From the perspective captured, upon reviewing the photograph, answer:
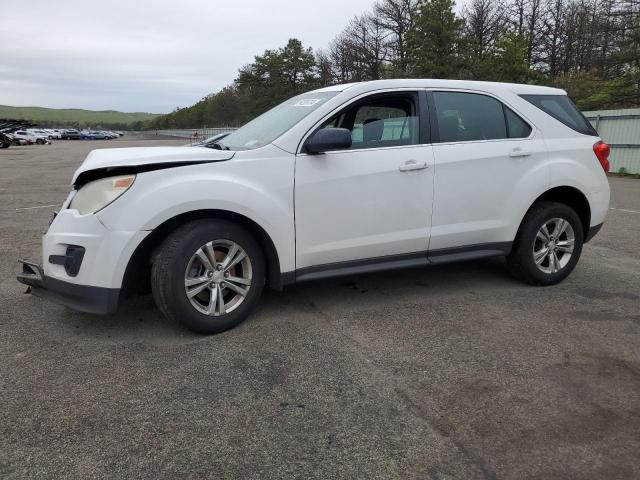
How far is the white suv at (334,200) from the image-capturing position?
3.39 meters

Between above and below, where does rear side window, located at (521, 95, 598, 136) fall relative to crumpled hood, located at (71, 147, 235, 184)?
above

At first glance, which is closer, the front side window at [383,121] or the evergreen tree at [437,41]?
the front side window at [383,121]

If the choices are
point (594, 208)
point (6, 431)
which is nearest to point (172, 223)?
point (6, 431)

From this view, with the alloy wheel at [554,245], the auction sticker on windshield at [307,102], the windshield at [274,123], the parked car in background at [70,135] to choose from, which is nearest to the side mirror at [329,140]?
the windshield at [274,123]

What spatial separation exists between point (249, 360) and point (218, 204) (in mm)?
1030

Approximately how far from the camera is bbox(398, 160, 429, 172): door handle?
4012 millimetres

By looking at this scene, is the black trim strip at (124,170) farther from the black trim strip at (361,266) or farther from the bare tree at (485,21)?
the bare tree at (485,21)

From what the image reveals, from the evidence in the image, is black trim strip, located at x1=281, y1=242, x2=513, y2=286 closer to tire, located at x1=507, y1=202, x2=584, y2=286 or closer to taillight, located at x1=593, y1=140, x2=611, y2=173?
tire, located at x1=507, y1=202, x2=584, y2=286

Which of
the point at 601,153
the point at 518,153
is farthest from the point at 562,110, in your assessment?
the point at 518,153

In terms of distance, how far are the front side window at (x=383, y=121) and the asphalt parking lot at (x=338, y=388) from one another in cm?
132

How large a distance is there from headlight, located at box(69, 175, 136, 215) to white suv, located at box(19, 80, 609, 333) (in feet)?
0.03

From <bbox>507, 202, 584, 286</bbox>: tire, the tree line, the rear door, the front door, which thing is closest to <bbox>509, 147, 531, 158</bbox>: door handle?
the rear door

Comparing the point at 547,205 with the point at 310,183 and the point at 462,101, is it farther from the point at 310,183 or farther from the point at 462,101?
the point at 310,183

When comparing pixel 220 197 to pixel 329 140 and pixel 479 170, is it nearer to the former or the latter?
pixel 329 140
